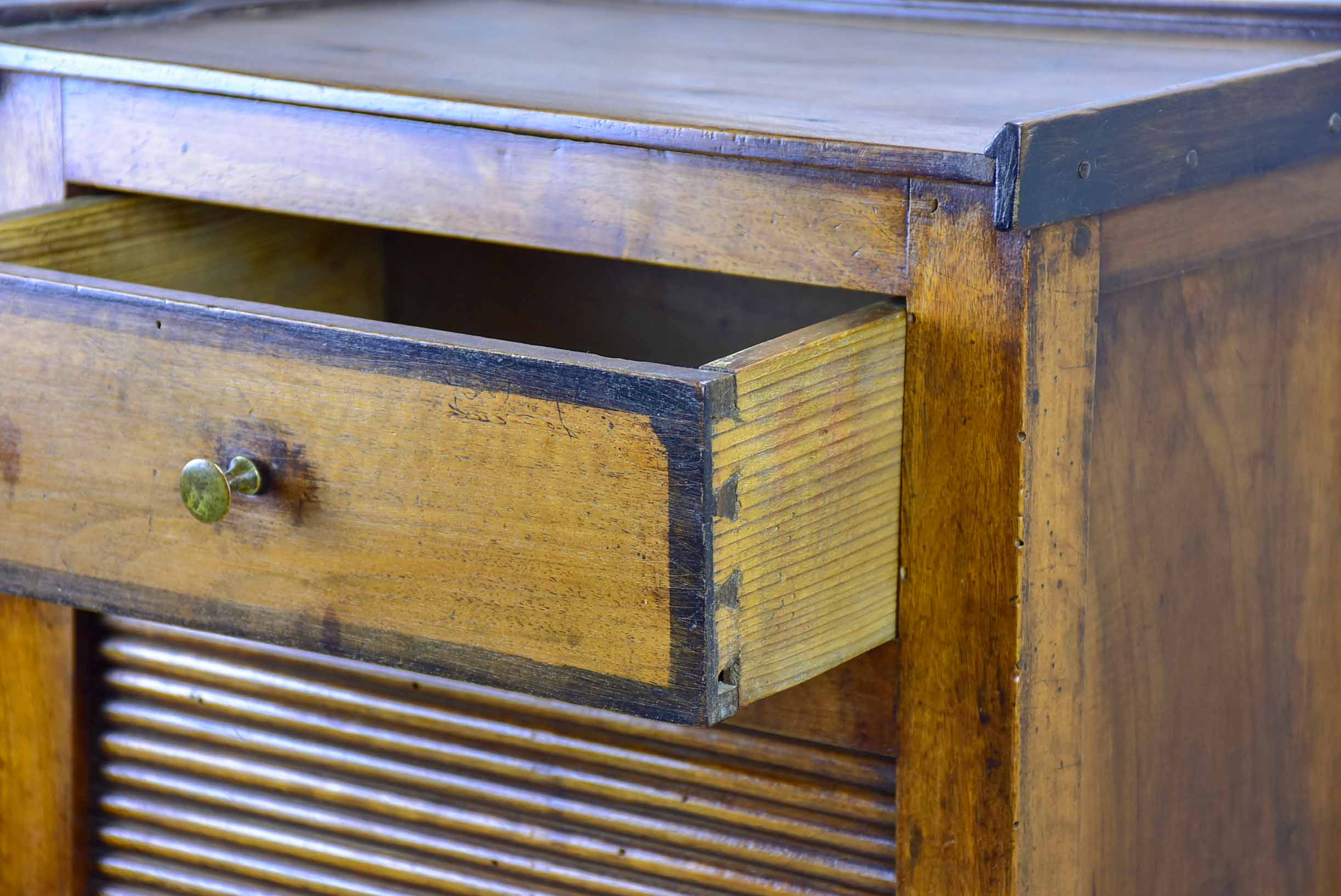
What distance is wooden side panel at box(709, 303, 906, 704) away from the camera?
63 cm

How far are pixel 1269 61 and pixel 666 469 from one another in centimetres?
46

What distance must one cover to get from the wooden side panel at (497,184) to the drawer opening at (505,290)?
0.11m

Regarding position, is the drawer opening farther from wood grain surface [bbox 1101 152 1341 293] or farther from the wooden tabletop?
wood grain surface [bbox 1101 152 1341 293]

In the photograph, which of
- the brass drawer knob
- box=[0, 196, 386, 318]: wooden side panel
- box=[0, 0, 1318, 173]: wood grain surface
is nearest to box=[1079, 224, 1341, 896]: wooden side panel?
box=[0, 0, 1318, 173]: wood grain surface

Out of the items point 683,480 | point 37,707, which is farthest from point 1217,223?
point 37,707

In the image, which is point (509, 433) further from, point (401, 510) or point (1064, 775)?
point (1064, 775)

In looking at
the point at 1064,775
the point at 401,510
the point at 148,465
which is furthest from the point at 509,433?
the point at 1064,775

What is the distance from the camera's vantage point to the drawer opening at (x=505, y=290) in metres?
0.99

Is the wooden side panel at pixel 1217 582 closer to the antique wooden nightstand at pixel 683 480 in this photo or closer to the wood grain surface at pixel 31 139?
the antique wooden nightstand at pixel 683 480

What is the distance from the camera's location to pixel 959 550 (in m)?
0.71

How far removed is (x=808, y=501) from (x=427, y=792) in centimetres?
32

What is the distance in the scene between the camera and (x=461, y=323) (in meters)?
1.10

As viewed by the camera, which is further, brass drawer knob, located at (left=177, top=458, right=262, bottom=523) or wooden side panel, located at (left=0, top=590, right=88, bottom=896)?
wooden side panel, located at (left=0, top=590, right=88, bottom=896)

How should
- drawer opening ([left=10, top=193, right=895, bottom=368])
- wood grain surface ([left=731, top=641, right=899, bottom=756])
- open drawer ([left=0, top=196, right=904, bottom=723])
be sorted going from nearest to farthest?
open drawer ([left=0, top=196, right=904, bottom=723]), wood grain surface ([left=731, top=641, right=899, bottom=756]), drawer opening ([left=10, top=193, right=895, bottom=368])
